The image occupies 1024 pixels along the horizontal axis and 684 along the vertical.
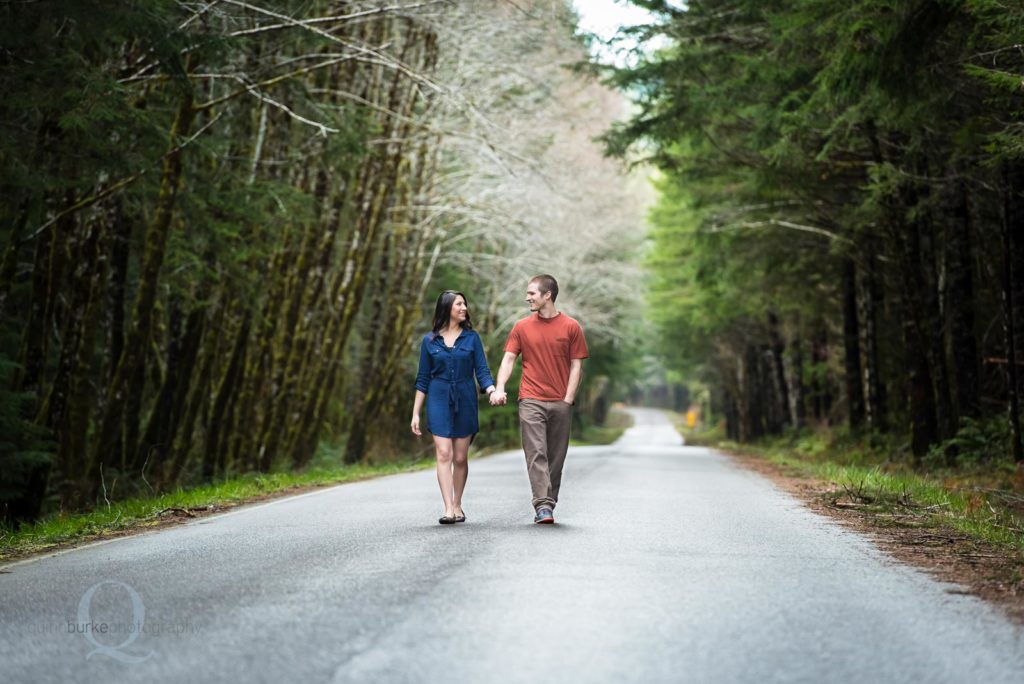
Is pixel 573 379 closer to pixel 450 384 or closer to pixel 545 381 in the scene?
pixel 545 381

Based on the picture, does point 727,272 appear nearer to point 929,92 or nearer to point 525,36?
point 525,36

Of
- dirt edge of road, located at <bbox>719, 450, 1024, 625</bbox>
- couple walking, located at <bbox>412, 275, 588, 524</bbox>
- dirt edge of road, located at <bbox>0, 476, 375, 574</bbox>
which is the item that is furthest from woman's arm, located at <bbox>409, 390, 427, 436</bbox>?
dirt edge of road, located at <bbox>719, 450, 1024, 625</bbox>

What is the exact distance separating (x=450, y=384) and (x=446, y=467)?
739 millimetres

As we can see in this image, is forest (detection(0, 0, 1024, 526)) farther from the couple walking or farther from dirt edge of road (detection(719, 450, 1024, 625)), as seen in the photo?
the couple walking

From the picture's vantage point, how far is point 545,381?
9352mm

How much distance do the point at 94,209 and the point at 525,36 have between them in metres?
8.20

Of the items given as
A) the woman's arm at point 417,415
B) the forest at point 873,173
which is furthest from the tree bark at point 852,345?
the woman's arm at point 417,415

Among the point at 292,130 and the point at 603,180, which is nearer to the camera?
the point at 292,130

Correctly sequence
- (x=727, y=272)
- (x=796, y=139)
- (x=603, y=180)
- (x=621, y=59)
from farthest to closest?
1. (x=603, y=180)
2. (x=727, y=272)
3. (x=621, y=59)
4. (x=796, y=139)

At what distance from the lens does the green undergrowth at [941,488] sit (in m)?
9.96

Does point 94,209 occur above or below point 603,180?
below

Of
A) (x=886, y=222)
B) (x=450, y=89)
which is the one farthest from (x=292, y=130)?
(x=886, y=222)

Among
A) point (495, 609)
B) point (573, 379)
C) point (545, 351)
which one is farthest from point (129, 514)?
point (495, 609)

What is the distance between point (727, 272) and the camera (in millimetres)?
26188
